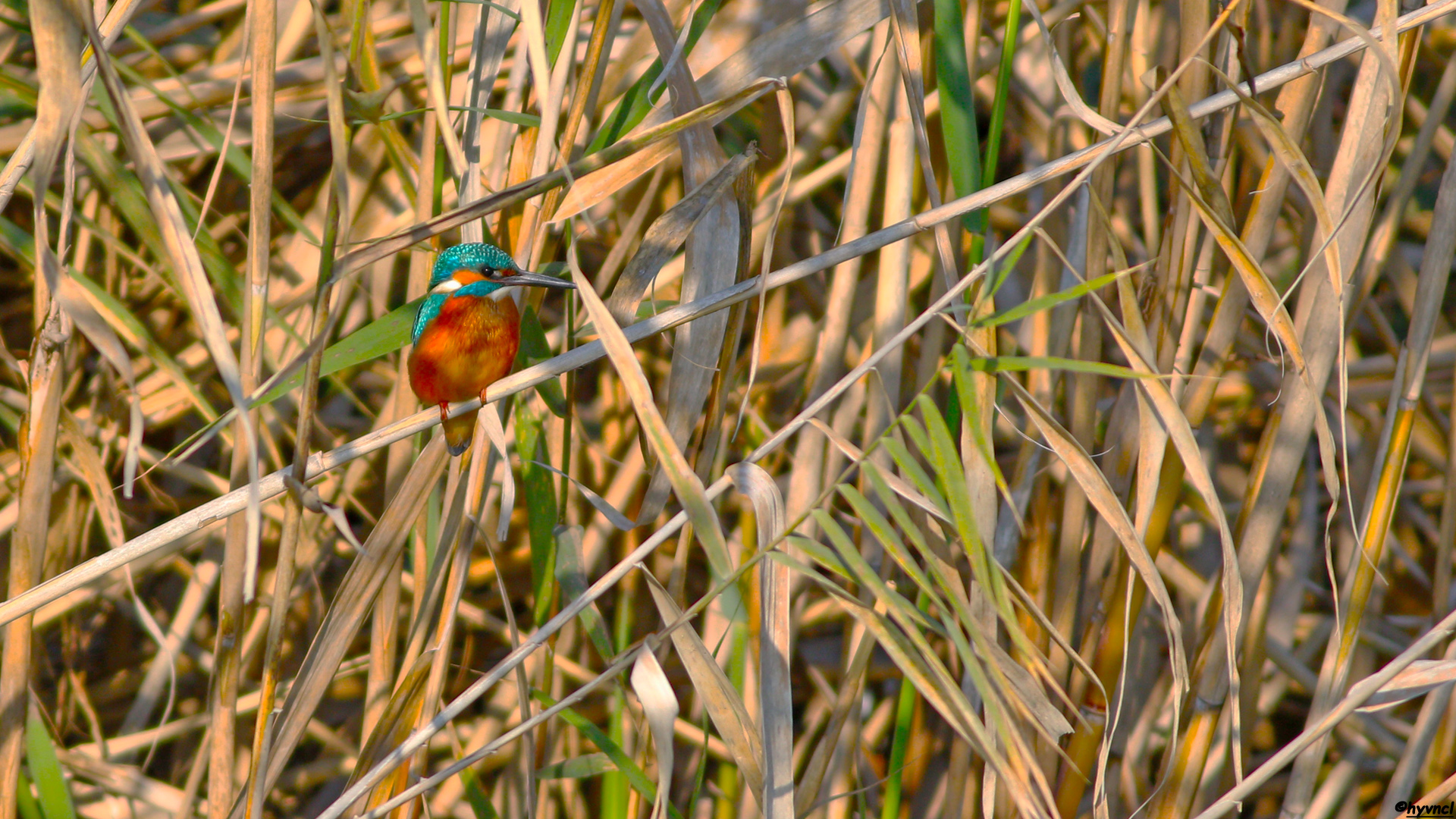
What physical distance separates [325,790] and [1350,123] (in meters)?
1.95

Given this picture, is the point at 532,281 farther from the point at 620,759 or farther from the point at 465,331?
the point at 620,759

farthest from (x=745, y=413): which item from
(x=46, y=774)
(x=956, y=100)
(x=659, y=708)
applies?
(x=46, y=774)

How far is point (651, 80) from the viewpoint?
111 cm

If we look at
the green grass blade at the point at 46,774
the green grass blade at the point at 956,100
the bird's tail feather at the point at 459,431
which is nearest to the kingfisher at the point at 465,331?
the bird's tail feather at the point at 459,431

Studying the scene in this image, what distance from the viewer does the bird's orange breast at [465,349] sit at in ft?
3.96

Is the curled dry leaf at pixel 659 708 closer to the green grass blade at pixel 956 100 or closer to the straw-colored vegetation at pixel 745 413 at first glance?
the straw-colored vegetation at pixel 745 413

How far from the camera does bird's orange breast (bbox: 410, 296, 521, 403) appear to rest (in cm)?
121

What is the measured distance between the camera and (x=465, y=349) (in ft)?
3.93

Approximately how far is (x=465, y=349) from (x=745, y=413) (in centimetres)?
44

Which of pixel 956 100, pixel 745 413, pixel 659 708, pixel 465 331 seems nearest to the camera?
pixel 659 708

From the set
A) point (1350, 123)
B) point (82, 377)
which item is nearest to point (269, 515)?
point (82, 377)

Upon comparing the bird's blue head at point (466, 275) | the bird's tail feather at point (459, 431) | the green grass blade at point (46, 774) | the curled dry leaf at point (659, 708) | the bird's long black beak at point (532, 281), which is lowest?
the curled dry leaf at point (659, 708)

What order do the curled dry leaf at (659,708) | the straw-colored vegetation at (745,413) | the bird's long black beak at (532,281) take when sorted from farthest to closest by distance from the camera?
the bird's long black beak at (532,281), the straw-colored vegetation at (745,413), the curled dry leaf at (659,708)

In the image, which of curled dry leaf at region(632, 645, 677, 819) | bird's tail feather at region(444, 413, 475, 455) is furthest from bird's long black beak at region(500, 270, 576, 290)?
curled dry leaf at region(632, 645, 677, 819)
